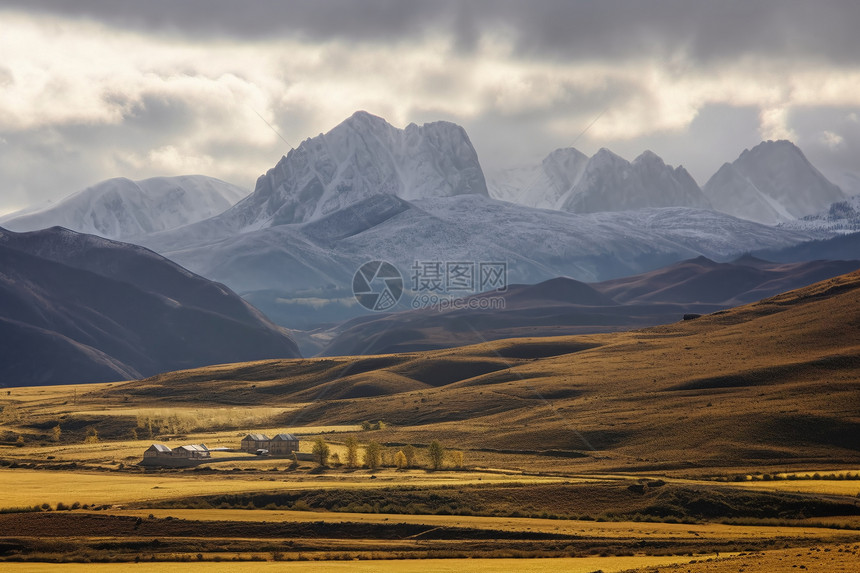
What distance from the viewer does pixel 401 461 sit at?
5320 inches

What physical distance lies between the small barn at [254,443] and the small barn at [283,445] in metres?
2.13

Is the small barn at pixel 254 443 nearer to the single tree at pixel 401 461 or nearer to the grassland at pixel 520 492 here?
the grassland at pixel 520 492

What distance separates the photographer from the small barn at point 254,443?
156 m

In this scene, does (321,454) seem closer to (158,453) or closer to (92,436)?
(158,453)

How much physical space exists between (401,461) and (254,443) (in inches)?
1227

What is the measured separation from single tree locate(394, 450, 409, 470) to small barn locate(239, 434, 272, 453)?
26.6 metres

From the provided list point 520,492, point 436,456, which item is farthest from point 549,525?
point 436,456

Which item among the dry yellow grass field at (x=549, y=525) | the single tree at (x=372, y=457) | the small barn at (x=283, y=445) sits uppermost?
the small barn at (x=283, y=445)

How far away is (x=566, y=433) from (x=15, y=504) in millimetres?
90532

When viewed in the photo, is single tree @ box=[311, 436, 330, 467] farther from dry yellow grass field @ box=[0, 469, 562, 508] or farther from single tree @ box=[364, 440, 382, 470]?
dry yellow grass field @ box=[0, 469, 562, 508]

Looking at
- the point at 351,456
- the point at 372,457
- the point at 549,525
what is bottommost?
the point at 549,525

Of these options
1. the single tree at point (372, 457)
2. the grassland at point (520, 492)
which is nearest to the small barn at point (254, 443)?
the grassland at point (520, 492)

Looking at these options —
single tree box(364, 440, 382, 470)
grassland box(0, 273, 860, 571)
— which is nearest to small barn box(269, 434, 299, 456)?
grassland box(0, 273, 860, 571)

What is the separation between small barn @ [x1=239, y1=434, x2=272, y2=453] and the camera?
15550 cm
